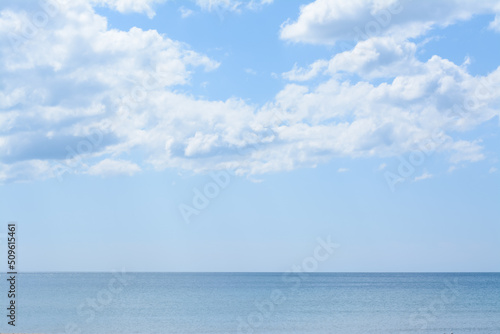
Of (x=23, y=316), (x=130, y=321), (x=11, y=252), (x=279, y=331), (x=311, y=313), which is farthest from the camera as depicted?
(x=311, y=313)

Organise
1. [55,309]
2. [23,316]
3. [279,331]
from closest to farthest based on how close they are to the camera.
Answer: [279,331] → [23,316] → [55,309]

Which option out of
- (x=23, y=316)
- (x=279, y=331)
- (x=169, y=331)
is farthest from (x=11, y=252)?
(x=23, y=316)

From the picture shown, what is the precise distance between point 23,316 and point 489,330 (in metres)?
40.2

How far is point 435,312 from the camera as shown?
58.3 meters

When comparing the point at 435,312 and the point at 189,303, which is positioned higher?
the point at 189,303

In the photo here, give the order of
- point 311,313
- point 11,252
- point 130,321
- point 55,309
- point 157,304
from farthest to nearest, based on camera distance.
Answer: point 157,304, point 55,309, point 311,313, point 130,321, point 11,252

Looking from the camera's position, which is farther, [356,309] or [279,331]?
[356,309]

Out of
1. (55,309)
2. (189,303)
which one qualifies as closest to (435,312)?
(189,303)

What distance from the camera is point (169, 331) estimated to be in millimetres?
41781

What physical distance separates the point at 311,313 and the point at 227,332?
17328 millimetres

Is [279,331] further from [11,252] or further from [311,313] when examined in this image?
[11,252]

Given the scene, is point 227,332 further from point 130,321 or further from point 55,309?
point 55,309

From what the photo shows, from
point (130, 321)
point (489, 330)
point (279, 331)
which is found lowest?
point (489, 330)

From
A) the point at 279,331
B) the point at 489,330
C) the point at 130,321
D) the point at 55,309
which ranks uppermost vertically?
the point at 55,309
